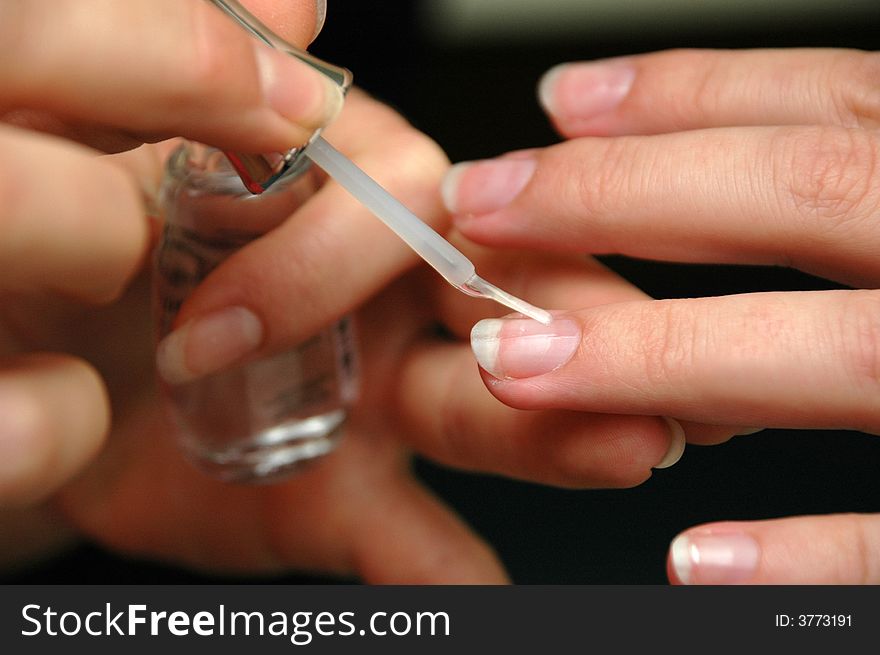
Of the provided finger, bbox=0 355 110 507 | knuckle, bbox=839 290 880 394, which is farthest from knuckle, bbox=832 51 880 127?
finger, bbox=0 355 110 507

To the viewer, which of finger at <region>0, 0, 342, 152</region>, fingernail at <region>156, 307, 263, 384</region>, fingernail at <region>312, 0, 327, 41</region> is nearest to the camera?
finger at <region>0, 0, 342, 152</region>

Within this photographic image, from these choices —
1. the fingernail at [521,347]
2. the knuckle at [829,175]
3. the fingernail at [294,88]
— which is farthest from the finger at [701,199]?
the fingernail at [294,88]

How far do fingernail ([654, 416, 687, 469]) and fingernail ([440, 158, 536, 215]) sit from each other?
21cm

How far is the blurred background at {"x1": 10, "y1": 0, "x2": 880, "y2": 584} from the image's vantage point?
77 centimetres

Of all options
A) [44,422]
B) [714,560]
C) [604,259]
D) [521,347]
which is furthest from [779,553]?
[44,422]

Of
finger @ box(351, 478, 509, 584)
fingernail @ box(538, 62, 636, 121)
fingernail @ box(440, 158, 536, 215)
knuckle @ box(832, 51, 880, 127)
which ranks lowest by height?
finger @ box(351, 478, 509, 584)

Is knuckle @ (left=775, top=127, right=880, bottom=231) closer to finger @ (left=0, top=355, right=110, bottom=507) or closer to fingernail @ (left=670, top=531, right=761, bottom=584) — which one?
fingernail @ (left=670, top=531, right=761, bottom=584)

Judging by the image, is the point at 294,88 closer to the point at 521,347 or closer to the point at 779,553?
the point at 521,347

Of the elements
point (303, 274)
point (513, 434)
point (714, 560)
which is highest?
point (303, 274)

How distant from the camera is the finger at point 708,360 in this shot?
0.50 meters

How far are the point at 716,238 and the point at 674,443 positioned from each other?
150mm

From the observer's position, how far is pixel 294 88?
422 millimetres

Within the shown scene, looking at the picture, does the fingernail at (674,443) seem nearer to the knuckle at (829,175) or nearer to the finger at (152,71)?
the knuckle at (829,175)

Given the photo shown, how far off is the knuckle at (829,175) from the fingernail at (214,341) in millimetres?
380
